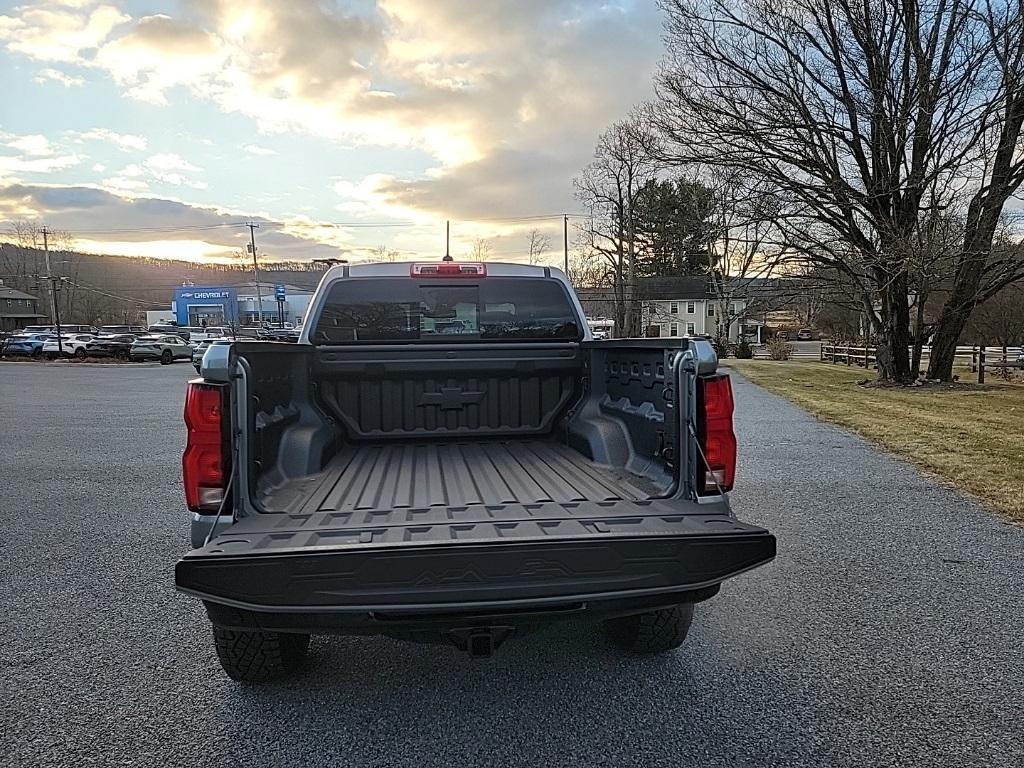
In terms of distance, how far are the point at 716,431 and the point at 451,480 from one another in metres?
1.30

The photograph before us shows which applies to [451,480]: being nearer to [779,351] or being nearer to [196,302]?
[779,351]

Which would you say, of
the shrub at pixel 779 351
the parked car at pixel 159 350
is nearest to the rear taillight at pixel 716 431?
the parked car at pixel 159 350

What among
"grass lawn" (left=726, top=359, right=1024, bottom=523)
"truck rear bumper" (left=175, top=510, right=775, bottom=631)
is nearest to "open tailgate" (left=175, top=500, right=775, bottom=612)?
"truck rear bumper" (left=175, top=510, right=775, bottom=631)

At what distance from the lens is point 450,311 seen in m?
Answer: 4.67

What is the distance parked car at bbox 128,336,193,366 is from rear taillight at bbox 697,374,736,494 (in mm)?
36562

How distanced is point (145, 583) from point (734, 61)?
1768 centimetres

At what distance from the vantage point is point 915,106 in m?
15.9

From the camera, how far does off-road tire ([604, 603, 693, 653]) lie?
125 inches

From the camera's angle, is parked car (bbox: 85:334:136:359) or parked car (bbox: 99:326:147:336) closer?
parked car (bbox: 85:334:136:359)

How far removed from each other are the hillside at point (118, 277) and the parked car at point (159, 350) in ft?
178

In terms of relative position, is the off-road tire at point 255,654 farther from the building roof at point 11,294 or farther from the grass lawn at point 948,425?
the building roof at point 11,294

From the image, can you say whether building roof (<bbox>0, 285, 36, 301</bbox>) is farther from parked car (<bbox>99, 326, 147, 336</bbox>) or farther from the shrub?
the shrub

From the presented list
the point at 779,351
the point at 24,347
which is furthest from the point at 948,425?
the point at 24,347

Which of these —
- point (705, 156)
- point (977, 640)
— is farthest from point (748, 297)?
point (977, 640)
